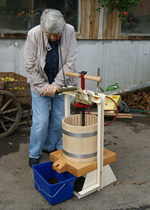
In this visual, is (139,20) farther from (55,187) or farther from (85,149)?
(55,187)

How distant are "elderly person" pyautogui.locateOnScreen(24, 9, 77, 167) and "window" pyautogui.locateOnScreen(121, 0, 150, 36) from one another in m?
4.30

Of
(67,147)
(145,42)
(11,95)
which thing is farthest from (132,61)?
(67,147)

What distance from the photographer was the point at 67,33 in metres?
3.38

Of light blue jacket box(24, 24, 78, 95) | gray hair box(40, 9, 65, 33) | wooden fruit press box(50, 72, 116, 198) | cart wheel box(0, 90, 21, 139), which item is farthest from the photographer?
cart wheel box(0, 90, 21, 139)

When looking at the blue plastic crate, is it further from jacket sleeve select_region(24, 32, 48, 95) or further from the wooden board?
jacket sleeve select_region(24, 32, 48, 95)

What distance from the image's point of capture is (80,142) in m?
2.88

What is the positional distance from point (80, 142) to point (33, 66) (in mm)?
1192

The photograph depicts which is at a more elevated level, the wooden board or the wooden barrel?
the wooden barrel

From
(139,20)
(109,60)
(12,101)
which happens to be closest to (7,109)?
(12,101)

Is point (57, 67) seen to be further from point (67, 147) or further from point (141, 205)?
point (141, 205)

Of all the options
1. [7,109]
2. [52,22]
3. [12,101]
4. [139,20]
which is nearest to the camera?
[52,22]

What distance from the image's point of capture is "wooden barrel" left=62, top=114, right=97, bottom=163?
113 inches

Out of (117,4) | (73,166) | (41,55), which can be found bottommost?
(73,166)

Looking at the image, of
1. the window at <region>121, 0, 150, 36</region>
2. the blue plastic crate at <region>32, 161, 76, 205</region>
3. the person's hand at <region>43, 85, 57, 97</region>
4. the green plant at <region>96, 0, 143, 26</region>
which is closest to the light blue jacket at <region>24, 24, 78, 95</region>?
the person's hand at <region>43, 85, 57, 97</region>
